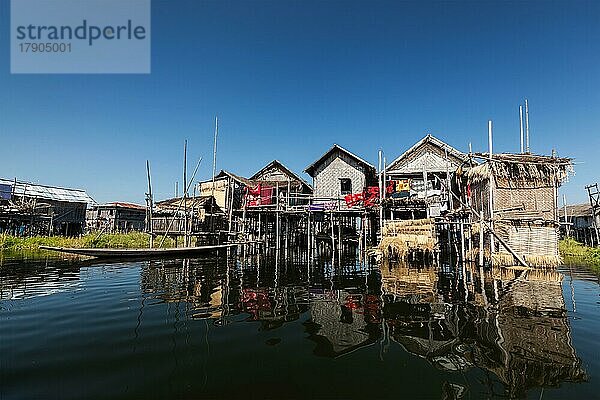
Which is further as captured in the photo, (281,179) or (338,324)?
(281,179)

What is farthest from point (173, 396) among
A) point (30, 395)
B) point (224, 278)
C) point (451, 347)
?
point (224, 278)

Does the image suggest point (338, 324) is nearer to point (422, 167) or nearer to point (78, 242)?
point (422, 167)

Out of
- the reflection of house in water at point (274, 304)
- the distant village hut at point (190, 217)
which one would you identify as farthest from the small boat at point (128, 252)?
the reflection of house in water at point (274, 304)

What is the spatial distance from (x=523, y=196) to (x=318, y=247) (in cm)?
1941

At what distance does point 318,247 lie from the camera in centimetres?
3316

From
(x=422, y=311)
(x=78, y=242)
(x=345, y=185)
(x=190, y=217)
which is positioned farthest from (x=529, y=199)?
(x=78, y=242)

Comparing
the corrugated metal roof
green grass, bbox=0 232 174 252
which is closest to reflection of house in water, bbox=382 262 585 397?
green grass, bbox=0 232 174 252

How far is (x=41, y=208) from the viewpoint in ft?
111

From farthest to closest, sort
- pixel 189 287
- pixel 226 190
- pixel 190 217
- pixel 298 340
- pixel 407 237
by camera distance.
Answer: pixel 226 190, pixel 190 217, pixel 407 237, pixel 189 287, pixel 298 340

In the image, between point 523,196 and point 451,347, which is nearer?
point 451,347

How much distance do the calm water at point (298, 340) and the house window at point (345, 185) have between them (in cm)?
1851

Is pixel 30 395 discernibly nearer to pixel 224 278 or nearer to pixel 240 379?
pixel 240 379

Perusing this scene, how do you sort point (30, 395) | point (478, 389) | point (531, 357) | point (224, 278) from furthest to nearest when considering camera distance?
point (224, 278)
point (531, 357)
point (478, 389)
point (30, 395)

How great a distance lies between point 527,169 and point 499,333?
483 inches
